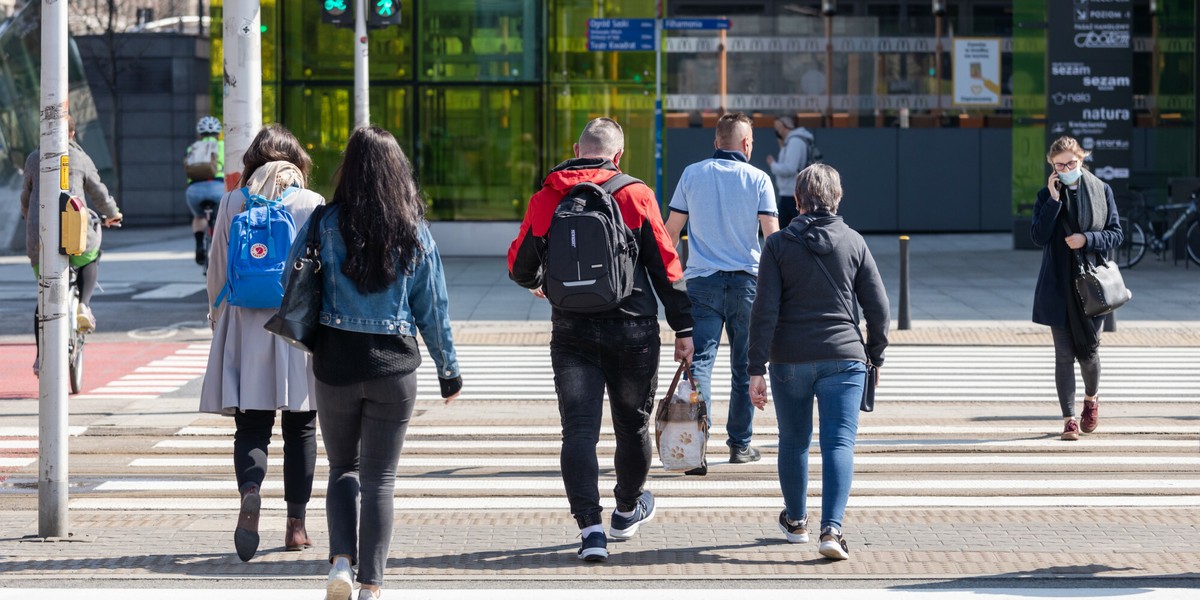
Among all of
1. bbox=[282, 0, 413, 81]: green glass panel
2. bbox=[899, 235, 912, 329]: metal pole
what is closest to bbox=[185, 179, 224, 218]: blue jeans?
bbox=[282, 0, 413, 81]: green glass panel

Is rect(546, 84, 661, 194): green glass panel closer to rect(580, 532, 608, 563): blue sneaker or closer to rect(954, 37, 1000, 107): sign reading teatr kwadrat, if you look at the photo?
rect(954, 37, 1000, 107): sign reading teatr kwadrat

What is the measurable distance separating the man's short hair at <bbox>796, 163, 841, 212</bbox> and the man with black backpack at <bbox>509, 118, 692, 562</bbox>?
55 centimetres

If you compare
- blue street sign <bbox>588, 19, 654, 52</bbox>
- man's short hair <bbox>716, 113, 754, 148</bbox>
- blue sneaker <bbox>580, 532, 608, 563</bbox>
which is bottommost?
blue sneaker <bbox>580, 532, 608, 563</bbox>

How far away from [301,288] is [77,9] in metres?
31.3

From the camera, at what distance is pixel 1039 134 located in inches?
985

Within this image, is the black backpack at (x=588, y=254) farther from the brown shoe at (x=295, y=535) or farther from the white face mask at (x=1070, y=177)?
the white face mask at (x=1070, y=177)

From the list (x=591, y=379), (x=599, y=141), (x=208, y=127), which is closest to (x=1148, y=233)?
(x=208, y=127)

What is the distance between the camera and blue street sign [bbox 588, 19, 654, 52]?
22281 mm

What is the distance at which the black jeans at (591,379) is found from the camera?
6129 mm

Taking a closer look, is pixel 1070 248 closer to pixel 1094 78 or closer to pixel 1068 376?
pixel 1068 376

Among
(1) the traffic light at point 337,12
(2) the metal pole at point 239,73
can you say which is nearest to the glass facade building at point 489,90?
(1) the traffic light at point 337,12

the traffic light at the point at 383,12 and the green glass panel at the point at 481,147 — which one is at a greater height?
the traffic light at the point at 383,12

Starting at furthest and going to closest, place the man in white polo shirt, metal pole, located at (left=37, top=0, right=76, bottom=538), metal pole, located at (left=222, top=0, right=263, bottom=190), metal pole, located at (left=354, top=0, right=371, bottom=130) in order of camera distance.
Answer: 1. metal pole, located at (left=354, top=0, right=371, bottom=130)
2. metal pole, located at (left=222, top=0, right=263, bottom=190)
3. the man in white polo shirt
4. metal pole, located at (left=37, top=0, right=76, bottom=538)

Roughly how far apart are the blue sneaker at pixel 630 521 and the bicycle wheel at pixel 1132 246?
53.3 feet
